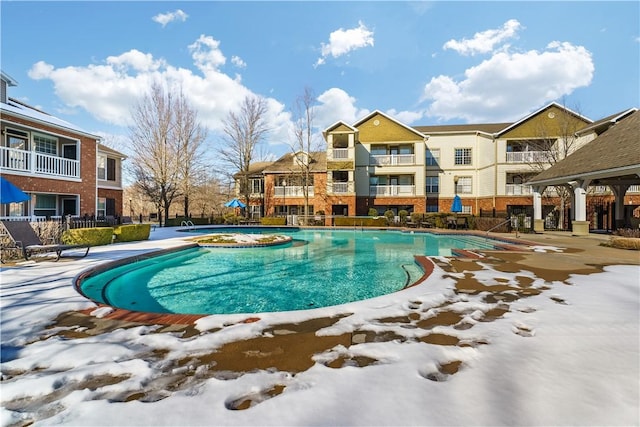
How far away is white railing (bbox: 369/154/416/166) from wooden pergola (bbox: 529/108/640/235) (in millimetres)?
11694

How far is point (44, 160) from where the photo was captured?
531 inches

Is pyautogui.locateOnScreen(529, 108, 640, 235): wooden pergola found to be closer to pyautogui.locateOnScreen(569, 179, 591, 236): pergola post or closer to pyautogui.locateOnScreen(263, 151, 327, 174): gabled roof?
pyautogui.locateOnScreen(569, 179, 591, 236): pergola post

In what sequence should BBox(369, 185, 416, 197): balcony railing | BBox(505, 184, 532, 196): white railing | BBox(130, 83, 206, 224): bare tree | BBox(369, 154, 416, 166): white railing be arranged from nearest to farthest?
BBox(505, 184, 532, 196): white railing < BBox(130, 83, 206, 224): bare tree < BBox(369, 185, 416, 197): balcony railing < BBox(369, 154, 416, 166): white railing

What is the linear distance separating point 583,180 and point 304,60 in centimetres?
2030

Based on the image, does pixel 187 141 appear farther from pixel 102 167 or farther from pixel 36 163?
pixel 36 163

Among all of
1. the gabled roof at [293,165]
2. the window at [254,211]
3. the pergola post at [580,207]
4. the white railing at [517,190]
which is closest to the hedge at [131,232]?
the gabled roof at [293,165]

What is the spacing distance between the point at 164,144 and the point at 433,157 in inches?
1008

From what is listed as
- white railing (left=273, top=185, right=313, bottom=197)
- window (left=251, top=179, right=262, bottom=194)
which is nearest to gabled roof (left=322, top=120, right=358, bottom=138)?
white railing (left=273, top=185, right=313, bottom=197)

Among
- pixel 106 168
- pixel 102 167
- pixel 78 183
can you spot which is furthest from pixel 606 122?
pixel 102 167

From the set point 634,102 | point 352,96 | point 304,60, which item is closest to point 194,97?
point 304,60

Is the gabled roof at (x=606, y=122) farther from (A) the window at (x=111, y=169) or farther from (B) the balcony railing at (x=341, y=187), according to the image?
(A) the window at (x=111, y=169)

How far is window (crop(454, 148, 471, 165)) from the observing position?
2870 cm

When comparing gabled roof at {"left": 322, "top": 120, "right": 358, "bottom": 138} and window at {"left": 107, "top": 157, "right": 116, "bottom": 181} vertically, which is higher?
gabled roof at {"left": 322, "top": 120, "right": 358, "bottom": 138}

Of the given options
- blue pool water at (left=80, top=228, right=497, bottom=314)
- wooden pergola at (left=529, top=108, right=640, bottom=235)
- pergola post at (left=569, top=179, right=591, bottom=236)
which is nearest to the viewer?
blue pool water at (left=80, top=228, right=497, bottom=314)
